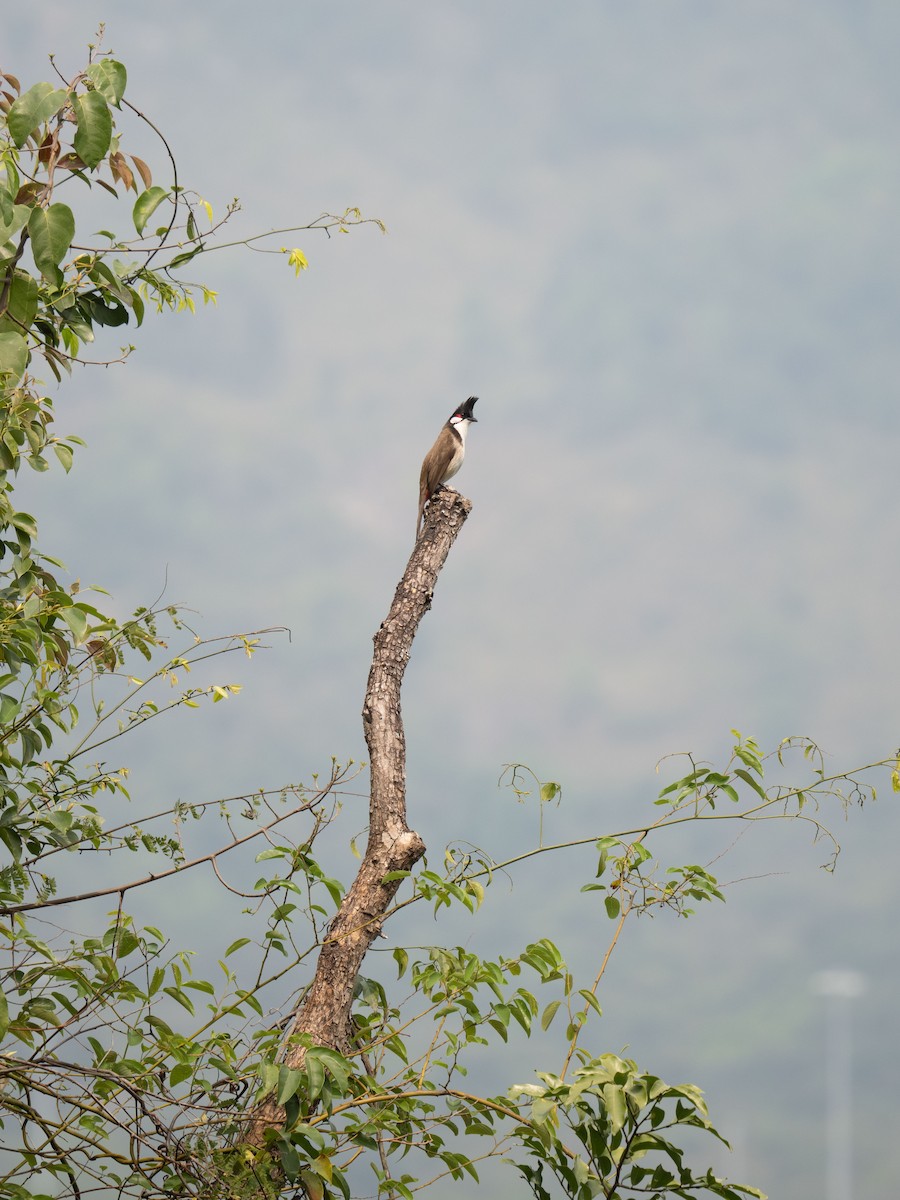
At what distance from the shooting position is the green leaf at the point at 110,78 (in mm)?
2166

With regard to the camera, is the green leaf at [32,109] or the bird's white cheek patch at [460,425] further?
the bird's white cheek patch at [460,425]

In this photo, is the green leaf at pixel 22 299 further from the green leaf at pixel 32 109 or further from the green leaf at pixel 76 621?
the green leaf at pixel 76 621

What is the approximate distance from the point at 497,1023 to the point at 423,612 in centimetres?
119

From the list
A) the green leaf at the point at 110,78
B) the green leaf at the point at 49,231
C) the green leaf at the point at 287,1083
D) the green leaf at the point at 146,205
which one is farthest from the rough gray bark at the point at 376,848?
the green leaf at the point at 110,78

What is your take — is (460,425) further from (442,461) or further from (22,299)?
(22,299)

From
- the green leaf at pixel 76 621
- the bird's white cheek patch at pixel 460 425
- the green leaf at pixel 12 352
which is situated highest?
the bird's white cheek patch at pixel 460 425

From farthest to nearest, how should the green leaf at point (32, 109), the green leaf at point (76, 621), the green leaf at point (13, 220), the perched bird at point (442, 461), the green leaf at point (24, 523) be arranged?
the perched bird at point (442, 461) < the green leaf at point (24, 523) < the green leaf at point (76, 621) < the green leaf at point (32, 109) < the green leaf at point (13, 220)

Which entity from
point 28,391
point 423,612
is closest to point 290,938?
point 423,612

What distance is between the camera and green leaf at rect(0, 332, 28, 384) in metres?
2.11

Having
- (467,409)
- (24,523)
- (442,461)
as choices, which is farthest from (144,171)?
(467,409)

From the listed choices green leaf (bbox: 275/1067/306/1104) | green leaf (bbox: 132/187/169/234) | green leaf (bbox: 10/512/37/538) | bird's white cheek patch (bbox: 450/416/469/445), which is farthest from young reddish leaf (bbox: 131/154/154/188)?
bird's white cheek patch (bbox: 450/416/469/445)

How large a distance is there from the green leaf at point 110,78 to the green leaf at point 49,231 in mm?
264

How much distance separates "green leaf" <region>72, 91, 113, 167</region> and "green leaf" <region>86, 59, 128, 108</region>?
1.3 inches

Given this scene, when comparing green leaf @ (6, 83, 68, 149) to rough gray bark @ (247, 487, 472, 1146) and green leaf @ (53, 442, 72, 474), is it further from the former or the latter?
rough gray bark @ (247, 487, 472, 1146)
